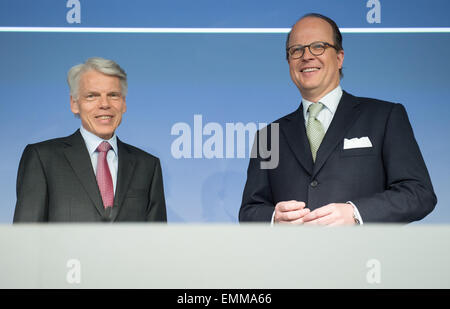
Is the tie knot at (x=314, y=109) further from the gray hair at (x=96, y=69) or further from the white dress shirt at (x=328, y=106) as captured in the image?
the gray hair at (x=96, y=69)

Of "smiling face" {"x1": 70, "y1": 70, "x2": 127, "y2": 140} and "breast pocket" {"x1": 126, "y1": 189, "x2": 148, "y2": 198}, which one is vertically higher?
"smiling face" {"x1": 70, "y1": 70, "x2": 127, "y2": 140}

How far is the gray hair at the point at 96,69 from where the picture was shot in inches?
81.9

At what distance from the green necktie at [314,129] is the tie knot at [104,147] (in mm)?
728

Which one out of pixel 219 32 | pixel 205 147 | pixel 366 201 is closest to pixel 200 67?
pixel 219 32

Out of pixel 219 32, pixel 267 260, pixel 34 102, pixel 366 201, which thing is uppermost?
pixel 219 32

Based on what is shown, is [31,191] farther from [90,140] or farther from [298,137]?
[298,137]

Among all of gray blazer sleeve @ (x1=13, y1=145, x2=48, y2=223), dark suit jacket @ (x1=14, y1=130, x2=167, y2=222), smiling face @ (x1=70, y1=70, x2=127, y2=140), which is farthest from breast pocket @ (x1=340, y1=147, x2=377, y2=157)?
gray blazer sleeve @ (x1=13, y1=145, x2=48, y2=223)

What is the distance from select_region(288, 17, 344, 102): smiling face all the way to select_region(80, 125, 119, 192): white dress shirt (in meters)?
0.71

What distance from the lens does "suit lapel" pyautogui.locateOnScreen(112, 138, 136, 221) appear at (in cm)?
202

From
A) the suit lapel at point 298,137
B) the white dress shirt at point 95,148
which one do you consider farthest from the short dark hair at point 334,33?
the white dress shirt at point 95,148

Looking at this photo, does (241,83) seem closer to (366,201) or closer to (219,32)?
(219,32)

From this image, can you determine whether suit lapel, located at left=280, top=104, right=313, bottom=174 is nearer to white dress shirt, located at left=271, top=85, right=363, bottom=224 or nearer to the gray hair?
white dress shirt, located at left=271, top=85, right=363, bottom=224
